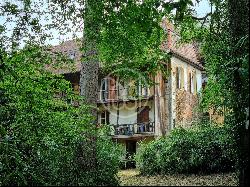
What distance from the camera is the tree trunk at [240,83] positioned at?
557 cm

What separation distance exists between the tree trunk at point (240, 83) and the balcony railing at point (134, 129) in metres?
21.8

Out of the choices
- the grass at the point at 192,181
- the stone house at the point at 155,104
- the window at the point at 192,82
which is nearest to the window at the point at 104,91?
the stone house at the point at 155,104

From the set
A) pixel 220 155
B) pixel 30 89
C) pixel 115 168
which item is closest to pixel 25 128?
pixel 30 89

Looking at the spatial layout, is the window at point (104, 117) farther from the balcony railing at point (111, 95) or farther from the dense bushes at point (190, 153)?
the dense bushes at point (190, 153)

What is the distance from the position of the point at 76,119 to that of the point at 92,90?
4.52 metres

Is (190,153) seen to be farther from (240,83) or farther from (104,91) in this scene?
(104,91)

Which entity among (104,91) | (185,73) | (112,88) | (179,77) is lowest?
(104,91)

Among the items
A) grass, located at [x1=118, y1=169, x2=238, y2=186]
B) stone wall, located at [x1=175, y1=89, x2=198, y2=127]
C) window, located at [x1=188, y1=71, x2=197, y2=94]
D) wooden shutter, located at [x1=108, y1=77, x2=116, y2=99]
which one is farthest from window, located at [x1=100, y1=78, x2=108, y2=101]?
grass, located at [x1=118, y1=169, x2=238, y2=186]

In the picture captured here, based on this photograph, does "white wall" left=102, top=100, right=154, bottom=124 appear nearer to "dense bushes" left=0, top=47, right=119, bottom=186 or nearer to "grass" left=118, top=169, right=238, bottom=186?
"grass" left=118, top=169, right=238, bottom=186

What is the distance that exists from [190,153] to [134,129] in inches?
531

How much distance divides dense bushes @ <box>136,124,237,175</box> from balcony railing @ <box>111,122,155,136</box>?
10480 millimetres

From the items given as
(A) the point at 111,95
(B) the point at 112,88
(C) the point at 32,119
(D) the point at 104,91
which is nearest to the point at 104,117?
(A) the point at 111,95

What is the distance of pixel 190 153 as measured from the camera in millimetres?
15398

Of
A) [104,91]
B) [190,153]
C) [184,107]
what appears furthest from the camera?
[104,91]
